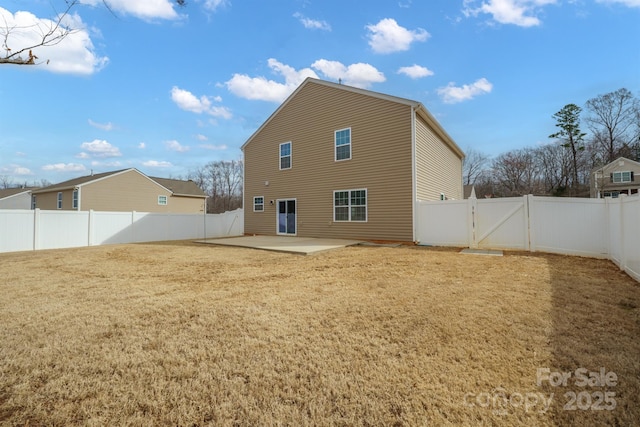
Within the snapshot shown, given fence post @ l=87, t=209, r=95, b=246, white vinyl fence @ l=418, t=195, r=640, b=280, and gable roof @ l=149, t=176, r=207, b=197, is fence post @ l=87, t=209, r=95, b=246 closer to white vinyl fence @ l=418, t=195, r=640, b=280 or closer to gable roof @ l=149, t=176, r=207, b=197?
gable roof @ l=149, t=176, r=207, b=197

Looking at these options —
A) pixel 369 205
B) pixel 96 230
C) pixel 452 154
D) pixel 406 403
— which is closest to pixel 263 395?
pixel 406 403

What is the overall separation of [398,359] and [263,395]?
1.20 metres

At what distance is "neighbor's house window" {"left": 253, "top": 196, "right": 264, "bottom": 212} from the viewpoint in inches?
623

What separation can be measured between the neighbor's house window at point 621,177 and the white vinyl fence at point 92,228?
38004 millimetres

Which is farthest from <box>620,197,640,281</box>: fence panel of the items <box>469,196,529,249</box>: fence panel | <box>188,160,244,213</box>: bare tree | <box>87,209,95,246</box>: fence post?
<box>188,160,244,213</box>: bare tree

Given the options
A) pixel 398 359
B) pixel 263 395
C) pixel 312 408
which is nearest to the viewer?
pixel 312 408

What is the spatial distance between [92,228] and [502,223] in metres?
16.7

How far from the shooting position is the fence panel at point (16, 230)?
10.5 m

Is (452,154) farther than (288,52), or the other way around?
(452,154)

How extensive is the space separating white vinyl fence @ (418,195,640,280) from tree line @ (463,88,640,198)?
80.2 ft

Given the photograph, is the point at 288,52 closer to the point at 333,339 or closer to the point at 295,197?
the point at 295,197

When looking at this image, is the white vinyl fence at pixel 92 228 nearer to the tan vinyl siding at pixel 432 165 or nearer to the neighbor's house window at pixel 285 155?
the neighbor's house window at pixel 285 155

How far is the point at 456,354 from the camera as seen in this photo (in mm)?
2578

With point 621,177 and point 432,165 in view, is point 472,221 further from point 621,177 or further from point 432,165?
point 621,177
